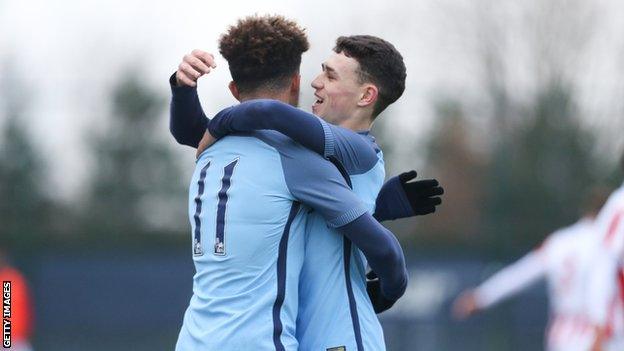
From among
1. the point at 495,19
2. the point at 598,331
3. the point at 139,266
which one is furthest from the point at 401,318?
the point at 495,19

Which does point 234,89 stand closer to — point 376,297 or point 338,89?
point 338,89

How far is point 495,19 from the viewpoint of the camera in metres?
29.5

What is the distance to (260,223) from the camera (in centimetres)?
406

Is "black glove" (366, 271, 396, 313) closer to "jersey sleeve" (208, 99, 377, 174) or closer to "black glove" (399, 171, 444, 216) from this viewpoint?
"black glove" (399, 171, 444, 216)

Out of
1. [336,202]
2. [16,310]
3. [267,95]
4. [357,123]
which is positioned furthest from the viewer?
[16,310]

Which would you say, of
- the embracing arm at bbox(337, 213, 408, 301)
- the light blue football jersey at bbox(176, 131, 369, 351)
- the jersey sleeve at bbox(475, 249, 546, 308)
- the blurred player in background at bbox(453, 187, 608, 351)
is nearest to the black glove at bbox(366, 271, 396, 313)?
the embracing arm at bbox(337, 213, 408, 301)

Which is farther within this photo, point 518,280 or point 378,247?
point 518,280

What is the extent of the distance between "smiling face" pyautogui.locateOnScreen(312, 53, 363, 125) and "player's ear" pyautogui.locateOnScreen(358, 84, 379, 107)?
0.04 feet

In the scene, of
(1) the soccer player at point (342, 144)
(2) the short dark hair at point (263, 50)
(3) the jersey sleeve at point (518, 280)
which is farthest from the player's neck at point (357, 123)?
(3) the jersey sleeve at point (518, 280)

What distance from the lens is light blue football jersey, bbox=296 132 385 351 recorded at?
13.4ft

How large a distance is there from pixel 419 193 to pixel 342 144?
0.48 metres

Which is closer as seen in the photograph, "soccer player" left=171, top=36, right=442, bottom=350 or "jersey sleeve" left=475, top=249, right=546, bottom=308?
"soccer player" left=171, top=36, right=442, bottom=350

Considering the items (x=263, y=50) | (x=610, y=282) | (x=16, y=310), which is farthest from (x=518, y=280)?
(x=263, y=50)

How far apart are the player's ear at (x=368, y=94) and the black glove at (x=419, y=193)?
295mm
